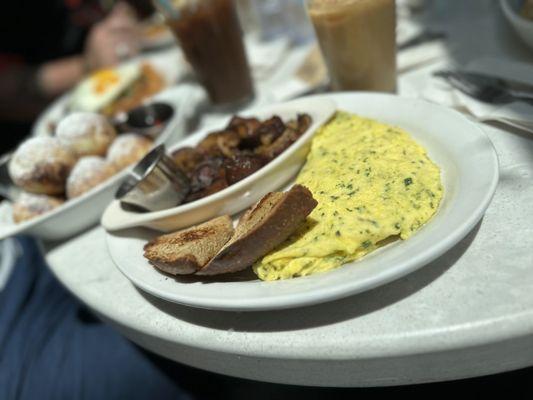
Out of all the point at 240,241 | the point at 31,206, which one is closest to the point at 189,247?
the point at 240,241

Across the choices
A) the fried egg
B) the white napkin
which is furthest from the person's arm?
the white napkin

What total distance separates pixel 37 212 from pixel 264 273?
2.70ft

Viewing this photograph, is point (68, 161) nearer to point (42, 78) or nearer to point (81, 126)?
point (81, 126)

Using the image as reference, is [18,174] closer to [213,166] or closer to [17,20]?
[213,166]

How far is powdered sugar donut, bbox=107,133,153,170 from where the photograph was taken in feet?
4.65

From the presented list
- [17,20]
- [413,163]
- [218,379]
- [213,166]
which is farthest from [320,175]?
[17,20]

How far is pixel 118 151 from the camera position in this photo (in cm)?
144

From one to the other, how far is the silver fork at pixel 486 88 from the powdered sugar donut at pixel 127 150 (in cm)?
91

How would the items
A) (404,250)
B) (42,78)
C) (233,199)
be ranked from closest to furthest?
1. (404,250)
2. (233,199)
3. (42,78)

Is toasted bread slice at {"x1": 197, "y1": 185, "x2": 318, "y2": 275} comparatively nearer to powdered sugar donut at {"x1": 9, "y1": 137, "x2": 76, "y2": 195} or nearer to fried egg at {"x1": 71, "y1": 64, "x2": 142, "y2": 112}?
powdered sugar donut at {"x1": 9, "y1": 137, "x2": 76, "y2": 195}

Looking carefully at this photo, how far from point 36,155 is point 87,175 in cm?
18

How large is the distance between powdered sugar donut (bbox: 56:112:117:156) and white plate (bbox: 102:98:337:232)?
1.28 feet

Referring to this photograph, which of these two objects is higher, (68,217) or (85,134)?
(85,134)

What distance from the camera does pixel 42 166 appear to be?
1360 mm
